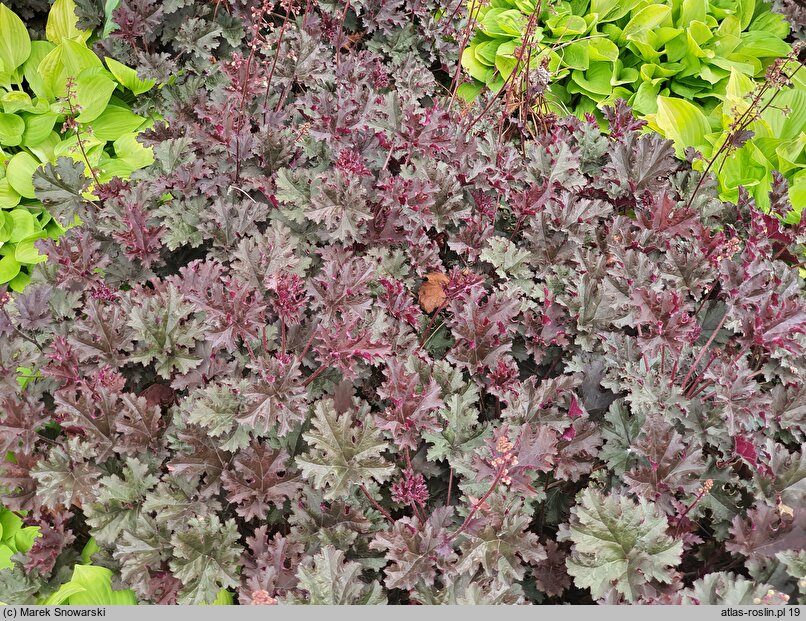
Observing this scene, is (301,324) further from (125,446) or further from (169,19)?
(169,19)

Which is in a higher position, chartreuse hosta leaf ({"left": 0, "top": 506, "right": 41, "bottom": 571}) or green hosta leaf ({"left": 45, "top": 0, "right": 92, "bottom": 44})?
green hosta leaf ({"left": 45, "top": 0, "right": 92, "bottom": 44})

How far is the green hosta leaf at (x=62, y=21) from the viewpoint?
3695 mm

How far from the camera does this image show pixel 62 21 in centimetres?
371

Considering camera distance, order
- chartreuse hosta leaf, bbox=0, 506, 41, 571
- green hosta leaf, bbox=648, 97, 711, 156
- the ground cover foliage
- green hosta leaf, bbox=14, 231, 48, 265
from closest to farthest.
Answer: the ground cover foliage
chartreuse hosta leaf, bbox=0, 506, 41, 571
green hosta leaf, bbox=14, 231, 48, 265
green hosta leaf, bbox=648, 97, 711, 156

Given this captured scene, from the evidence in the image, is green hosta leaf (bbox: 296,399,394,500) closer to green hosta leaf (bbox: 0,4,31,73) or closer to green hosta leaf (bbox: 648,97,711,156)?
green hosta leaf (bbox: 648,97,711,156)

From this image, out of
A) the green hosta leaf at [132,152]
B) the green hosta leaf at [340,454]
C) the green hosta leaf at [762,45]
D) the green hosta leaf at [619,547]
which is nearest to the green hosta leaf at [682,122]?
the green hosta leaf at [762,45]

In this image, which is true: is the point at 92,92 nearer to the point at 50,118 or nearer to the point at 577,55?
the point at 50,118

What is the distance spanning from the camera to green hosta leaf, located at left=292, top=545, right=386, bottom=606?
176cm

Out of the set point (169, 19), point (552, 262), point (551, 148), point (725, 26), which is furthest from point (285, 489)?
point (725, 26)

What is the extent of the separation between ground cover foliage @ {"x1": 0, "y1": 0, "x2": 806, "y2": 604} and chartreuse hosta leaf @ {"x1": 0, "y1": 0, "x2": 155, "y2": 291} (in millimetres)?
608

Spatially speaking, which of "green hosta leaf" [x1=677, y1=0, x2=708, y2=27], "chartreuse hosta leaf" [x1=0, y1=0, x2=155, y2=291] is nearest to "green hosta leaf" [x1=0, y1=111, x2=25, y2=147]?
"chartreuse hosta leaf" [x1=0, y1=0, x2=155, y2=291]

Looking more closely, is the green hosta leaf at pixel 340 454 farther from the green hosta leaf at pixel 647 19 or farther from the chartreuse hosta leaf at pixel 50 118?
the green hosta leaf at pixel 647 19

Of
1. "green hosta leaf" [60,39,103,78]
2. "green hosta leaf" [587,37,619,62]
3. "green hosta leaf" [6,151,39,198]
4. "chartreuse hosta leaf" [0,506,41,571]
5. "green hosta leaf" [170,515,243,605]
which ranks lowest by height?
"chartreuse hosta leaf" [0,506,41,571]

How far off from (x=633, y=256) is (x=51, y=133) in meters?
3.10
